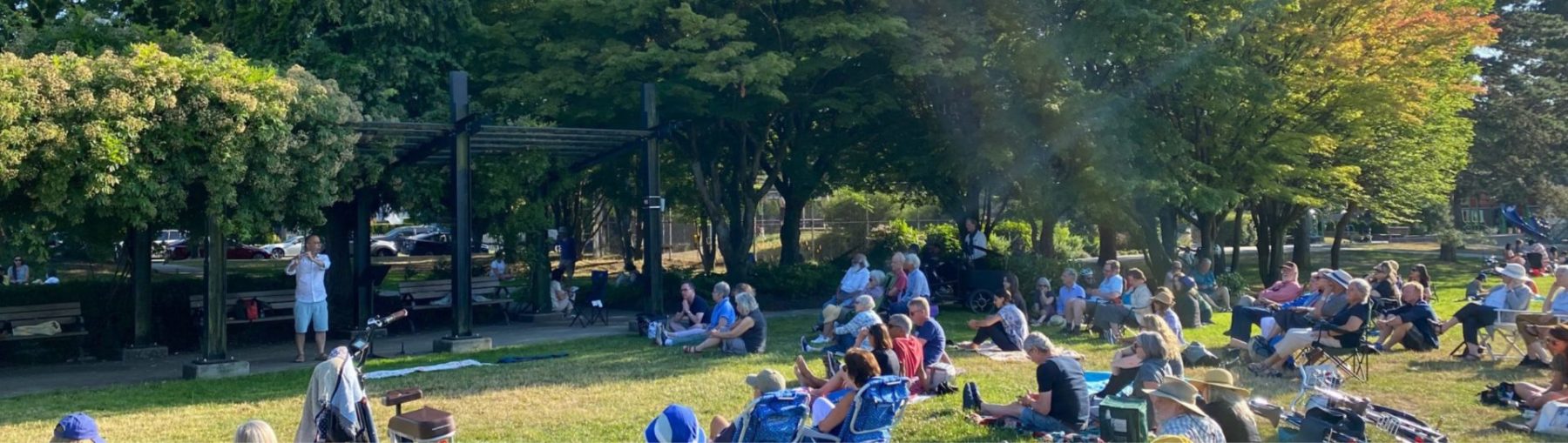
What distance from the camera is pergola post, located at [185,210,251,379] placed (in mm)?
12602

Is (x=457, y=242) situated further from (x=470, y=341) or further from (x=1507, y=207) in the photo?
(x=1507, y=207)

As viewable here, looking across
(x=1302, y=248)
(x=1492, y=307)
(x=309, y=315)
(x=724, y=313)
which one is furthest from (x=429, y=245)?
(x=1492, y=307)

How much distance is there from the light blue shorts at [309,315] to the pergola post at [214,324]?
79cm

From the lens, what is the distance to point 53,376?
13.3 meters

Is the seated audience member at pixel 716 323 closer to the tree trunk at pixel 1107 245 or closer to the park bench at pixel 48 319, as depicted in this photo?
the park bench at pixel 48 319

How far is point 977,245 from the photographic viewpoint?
2008 centimetres

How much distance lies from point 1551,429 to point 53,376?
47.6 feet

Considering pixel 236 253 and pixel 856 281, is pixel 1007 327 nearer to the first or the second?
pixel 856 281

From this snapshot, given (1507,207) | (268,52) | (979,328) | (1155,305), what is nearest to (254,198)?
(268,52)

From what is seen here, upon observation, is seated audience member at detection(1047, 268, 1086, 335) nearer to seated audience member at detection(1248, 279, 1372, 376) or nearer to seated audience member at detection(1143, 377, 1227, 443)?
seated audience member at detection(1248, 279, 1372, 376)

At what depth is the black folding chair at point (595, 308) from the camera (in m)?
18.2

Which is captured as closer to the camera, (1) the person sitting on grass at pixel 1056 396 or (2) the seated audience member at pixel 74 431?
(2) the seated audience member at pixel 74 431

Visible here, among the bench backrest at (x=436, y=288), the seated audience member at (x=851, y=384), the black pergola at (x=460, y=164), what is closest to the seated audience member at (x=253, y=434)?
the seated audience member at (x=851, y=384)

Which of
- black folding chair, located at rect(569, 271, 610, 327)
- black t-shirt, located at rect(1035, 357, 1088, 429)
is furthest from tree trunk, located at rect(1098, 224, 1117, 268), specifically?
black t-shirt, located at rect(1035, 357, 1088, 429)
